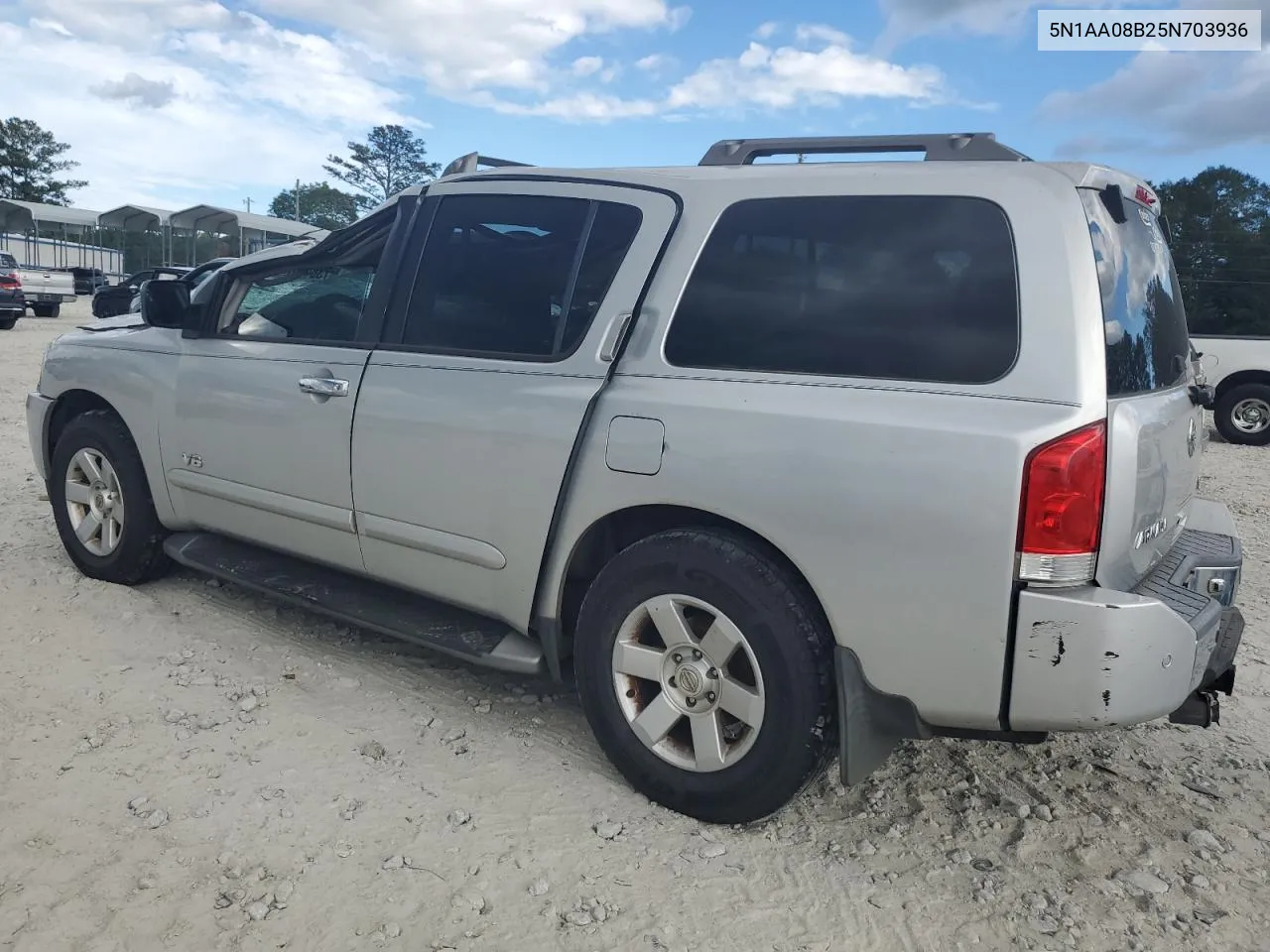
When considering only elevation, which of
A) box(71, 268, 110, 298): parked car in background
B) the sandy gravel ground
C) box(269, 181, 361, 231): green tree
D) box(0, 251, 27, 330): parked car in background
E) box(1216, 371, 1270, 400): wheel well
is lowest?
the sandy gravel ground

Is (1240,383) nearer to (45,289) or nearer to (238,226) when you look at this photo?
(45,289)

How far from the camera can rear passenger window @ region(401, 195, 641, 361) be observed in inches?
119

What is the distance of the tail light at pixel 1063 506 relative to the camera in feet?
7.21

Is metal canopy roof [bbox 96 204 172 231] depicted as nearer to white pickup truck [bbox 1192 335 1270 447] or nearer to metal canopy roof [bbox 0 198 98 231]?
Answer: metal canopy roof [bbox 0 198 98 231]

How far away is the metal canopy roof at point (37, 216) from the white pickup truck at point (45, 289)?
12331 millimetres

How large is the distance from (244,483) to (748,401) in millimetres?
2204

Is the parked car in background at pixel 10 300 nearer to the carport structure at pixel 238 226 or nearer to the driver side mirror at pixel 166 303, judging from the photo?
the carport structure at pixel 238 226

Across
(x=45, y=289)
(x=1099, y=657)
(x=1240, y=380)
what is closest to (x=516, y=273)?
(x=1099, y=657)

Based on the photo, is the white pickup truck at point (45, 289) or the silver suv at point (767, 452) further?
the white pickup truck at point (45, 289)

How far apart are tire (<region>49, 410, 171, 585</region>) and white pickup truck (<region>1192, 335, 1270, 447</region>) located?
11.0m

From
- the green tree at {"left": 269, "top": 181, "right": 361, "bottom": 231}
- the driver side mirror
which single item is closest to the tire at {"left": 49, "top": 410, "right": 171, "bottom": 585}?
the driver side mirror

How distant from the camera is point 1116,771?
3.17 m

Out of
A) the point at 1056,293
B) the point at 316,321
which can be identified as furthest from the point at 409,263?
the point at 1056,293

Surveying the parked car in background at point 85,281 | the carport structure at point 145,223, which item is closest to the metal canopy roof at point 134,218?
the carport structure at point 145,223
